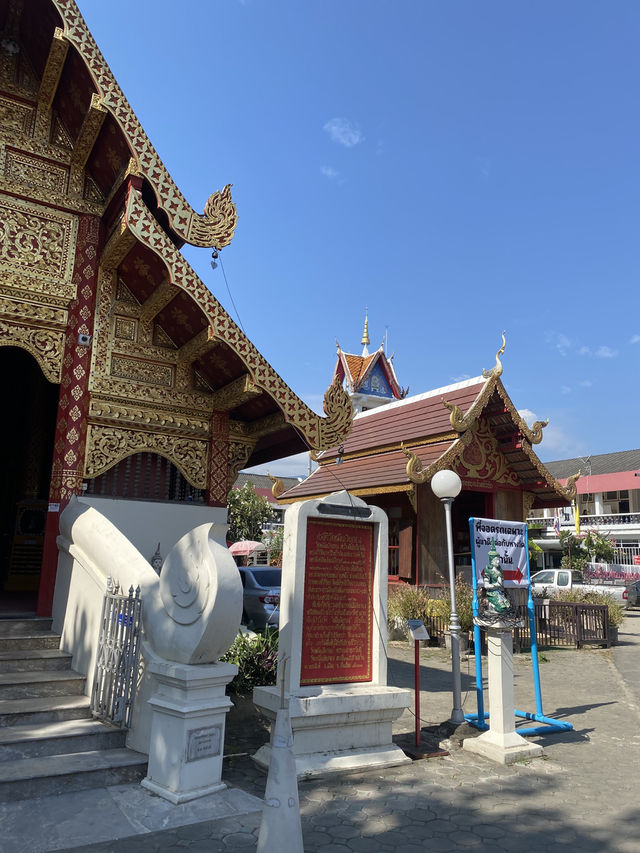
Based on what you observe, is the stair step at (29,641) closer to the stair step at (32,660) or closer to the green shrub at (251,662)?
the stair step at (32,660)

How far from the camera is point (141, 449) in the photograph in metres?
7.14

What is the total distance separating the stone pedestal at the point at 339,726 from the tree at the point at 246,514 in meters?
27.5

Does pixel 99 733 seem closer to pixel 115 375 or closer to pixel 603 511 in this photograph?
pixel 115 375

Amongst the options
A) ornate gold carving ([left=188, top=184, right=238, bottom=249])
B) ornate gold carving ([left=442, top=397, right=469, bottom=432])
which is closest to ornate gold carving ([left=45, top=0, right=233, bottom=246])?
ornate gold carving ([left=188, top=184, right=238, bottom=249])

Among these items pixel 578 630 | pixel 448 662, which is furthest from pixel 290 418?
pixel 578 630

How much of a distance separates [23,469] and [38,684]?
21.1ft

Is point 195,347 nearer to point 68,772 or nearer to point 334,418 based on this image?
point 334,418

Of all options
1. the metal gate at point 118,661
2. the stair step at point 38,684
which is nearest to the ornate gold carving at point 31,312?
the metal gate at point 118,661

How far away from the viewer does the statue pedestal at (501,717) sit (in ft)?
19.1

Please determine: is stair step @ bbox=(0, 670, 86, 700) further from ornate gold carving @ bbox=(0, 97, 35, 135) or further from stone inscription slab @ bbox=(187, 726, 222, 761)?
ornate gold carving @ bbox=(0, 97, 35, 135)

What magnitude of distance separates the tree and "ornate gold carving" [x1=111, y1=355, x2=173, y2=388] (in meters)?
26.0

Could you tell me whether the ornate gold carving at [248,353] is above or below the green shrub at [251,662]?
above

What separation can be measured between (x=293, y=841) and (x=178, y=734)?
138cm

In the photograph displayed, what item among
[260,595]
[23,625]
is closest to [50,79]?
[23,625]
